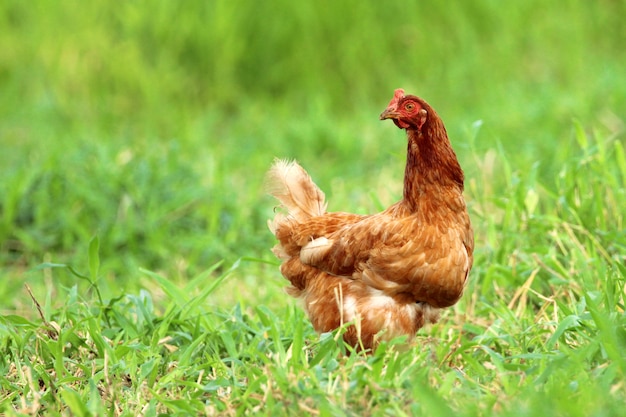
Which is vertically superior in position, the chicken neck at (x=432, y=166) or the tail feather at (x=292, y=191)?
the chicken neck at (x=432, y=166)

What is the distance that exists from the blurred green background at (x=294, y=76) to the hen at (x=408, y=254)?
2.88 metres

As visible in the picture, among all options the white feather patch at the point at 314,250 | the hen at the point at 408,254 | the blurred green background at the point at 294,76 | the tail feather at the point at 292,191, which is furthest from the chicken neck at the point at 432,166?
the blurred green background at the point at 294,76

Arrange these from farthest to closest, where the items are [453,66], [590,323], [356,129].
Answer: [453,66]
[356,129]
[590,323]

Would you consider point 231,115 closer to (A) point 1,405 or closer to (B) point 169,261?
(B) point 169,261

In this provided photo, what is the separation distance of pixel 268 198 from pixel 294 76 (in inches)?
104

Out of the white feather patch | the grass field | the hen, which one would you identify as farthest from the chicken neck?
the grass field

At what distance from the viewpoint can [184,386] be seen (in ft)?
11.1

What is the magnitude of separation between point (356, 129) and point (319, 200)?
3.63 m

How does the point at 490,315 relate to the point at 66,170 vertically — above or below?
above

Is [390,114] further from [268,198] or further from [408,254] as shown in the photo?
[268,198]

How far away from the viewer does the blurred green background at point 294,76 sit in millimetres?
7016

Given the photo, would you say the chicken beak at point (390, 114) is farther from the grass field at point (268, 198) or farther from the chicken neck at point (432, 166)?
the grass field at point (268, 198)

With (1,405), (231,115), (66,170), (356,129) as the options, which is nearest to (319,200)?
(1,405)

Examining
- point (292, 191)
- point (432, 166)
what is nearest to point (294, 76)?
point (292, 191)
